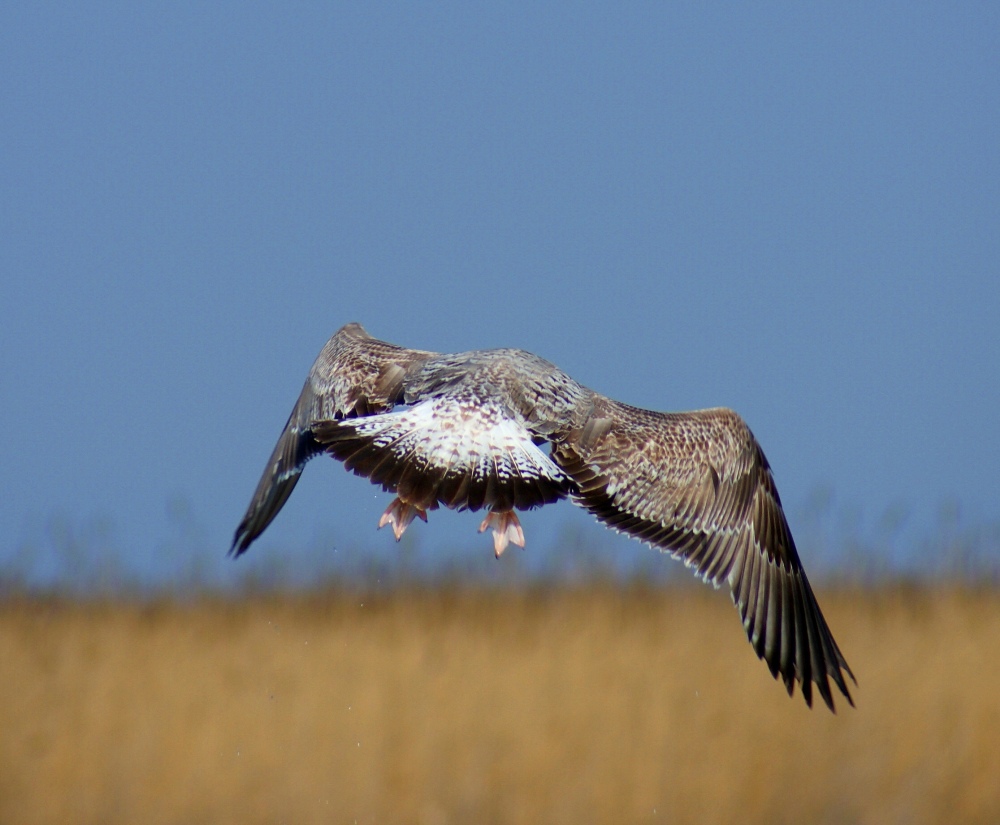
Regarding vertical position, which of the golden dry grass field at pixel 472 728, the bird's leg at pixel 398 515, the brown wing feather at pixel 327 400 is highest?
the brown wing feather at pixel 327 400

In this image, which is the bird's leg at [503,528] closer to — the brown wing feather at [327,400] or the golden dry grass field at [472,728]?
the brown wing feather at [327,400]

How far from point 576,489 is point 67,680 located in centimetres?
418

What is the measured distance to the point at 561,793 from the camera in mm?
7699

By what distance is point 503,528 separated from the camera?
19.0 feet

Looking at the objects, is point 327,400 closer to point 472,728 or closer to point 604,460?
point 604,460

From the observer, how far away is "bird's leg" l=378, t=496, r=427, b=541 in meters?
5.73

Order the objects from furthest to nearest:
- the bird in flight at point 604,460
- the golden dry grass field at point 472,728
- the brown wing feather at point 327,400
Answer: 1. the golden dry grass field at point 472,728
2. the brown wing feather at point 327,400
3. the bird in flight at point 604,460

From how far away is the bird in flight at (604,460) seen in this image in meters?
5.47

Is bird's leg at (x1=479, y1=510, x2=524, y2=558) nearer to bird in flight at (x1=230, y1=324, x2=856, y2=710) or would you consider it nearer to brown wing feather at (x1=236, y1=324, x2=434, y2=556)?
bird in flight at (x1=230, y1=324, x2=856, y2=710)

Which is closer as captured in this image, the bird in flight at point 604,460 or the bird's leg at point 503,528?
the bird in flight at point 604,460

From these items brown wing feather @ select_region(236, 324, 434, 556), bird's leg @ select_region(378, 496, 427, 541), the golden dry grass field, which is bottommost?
the golden dry grass field

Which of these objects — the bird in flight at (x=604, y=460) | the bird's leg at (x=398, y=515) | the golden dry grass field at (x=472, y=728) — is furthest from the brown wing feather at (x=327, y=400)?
the golden dry grass field at (x=472, y=728)

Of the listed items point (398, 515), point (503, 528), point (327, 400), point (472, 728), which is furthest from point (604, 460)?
point (472, 728)

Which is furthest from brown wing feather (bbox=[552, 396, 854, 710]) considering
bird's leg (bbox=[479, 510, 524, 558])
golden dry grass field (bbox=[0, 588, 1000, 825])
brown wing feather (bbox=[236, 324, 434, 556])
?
golden dry grass field (bbox=[0, 588, 1000, 825])
